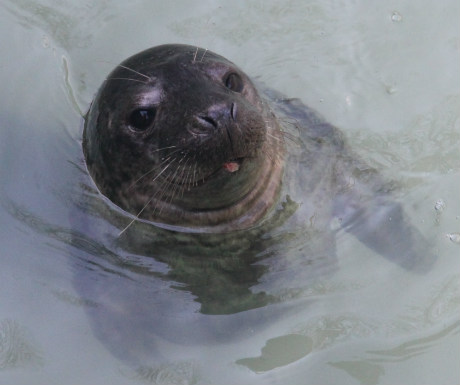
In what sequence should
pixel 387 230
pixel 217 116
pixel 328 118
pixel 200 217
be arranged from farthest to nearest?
pixel 328 118 → pixel 387 230 → pixel 200 217 → pixel 217 116

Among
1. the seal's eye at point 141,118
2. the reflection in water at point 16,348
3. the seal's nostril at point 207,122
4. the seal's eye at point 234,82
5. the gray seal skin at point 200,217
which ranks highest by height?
the seal's eye at point 234,82

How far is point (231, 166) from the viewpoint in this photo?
13.2 feet

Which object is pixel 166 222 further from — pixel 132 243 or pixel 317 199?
pixel 317 199

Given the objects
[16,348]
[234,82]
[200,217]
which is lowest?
[16,348]

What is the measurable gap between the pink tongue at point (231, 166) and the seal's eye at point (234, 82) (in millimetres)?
552

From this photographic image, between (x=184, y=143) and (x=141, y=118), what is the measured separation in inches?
17.7

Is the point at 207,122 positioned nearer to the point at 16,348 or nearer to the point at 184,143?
the point at 184,143

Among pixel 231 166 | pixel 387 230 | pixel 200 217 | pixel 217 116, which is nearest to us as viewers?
pixel 217 116

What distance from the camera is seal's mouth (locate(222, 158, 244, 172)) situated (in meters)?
3.96

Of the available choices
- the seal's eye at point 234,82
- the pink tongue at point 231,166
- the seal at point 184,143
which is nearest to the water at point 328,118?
the seal at point 184,143

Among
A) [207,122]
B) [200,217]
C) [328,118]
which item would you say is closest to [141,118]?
[207,122]

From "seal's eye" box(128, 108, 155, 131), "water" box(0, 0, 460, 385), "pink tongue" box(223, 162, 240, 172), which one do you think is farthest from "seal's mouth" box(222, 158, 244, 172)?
"water" box(0, 0, 460, 385)

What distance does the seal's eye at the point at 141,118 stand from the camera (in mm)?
4172

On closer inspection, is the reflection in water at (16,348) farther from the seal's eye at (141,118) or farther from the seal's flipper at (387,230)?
the seal's flipper at (387,230)
